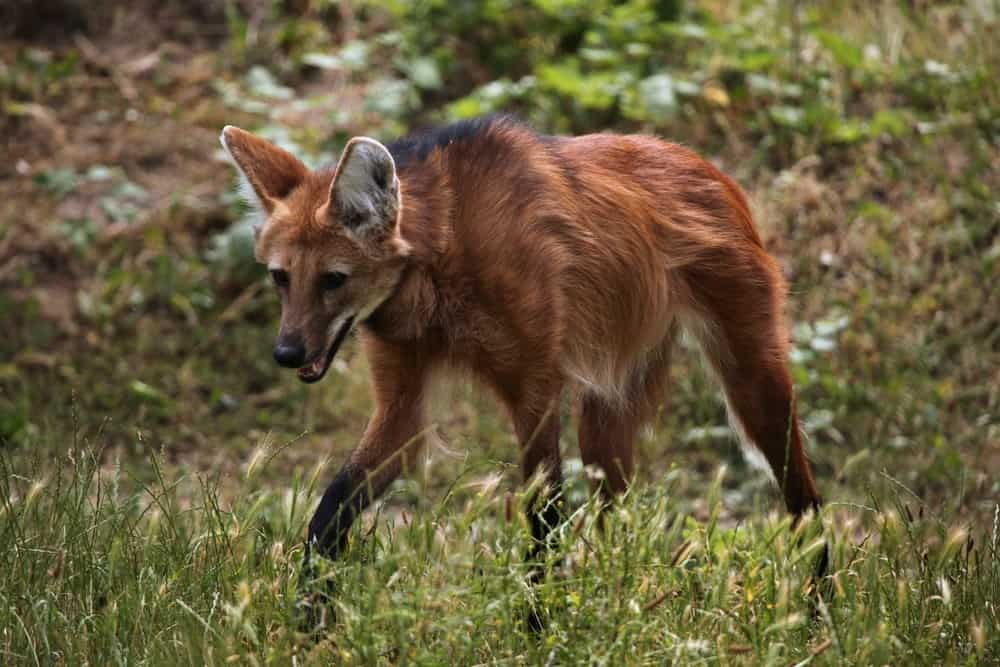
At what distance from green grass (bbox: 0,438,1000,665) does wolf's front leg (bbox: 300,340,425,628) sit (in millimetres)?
118

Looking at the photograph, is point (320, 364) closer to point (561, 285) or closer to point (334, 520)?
point (334, 520)

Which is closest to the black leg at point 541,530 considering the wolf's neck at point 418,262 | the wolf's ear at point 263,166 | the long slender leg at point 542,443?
the long slender leg at point 542,443

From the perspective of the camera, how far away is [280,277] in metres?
3.43

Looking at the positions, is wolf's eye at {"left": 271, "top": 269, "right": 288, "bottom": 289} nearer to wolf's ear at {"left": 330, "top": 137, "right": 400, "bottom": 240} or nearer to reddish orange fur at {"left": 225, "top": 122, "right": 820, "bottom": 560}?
reddish orange fur at {"left": 225, "top": 122, "right": 820, "bottom": 560}

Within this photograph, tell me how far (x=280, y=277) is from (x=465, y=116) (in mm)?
3415

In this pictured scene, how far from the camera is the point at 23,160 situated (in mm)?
6992

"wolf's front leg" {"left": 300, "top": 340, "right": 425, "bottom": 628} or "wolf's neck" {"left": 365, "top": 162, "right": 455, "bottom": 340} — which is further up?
"wolf's neck" {"left": 365, "top": 162, "right": 455, "bottom": 340}

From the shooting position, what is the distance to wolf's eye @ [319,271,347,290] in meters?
3.38

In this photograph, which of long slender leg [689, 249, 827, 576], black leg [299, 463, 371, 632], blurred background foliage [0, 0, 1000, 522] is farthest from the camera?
blurred background foliage [0, 0, 1000, 522]

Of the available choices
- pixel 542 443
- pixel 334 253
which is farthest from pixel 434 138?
pixel 542 443

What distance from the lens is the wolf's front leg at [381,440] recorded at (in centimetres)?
336

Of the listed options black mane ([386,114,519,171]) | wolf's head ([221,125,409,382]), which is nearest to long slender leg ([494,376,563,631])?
wolf's head ([221,125,409,382])

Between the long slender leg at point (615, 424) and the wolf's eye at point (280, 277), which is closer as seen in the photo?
the wolf's eye at point (280, 277)

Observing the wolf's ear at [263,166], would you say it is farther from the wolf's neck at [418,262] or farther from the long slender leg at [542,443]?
the long slender leg at [542,443]
